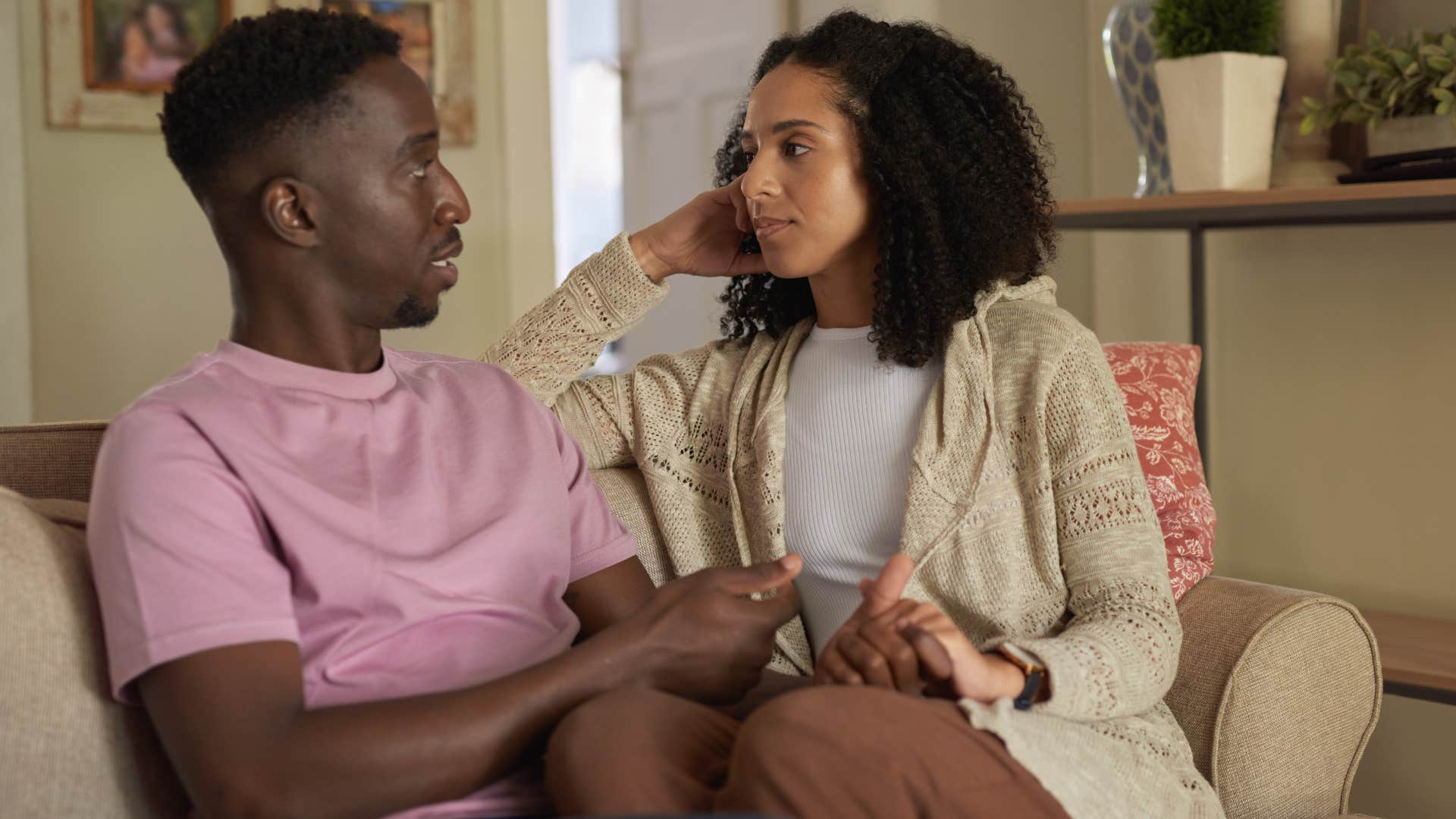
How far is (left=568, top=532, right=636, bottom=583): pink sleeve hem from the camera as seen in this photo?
1375mm

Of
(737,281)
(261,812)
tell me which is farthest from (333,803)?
(737,281)

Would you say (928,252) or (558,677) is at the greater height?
(928,252)

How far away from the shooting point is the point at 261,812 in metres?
0.99

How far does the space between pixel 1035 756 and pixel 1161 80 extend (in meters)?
1.41

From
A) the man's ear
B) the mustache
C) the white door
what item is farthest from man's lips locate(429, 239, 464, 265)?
the white door

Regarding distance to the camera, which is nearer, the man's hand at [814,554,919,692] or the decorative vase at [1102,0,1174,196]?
the man's hand at [814,554,919,692]

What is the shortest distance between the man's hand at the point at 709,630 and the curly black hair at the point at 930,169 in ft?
1.42

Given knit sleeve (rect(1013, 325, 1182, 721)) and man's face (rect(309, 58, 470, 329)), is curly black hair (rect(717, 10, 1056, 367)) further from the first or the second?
man's face (rect(309, 58, 470, 329))

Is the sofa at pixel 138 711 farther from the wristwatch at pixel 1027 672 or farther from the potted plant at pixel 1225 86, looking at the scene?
the potted plant at pixel 1225 86

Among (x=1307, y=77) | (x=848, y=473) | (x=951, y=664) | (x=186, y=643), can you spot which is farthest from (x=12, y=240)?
(x=951, y=664)

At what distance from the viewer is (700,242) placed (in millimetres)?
1753

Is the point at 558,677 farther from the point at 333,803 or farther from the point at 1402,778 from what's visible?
the point at 1402,778

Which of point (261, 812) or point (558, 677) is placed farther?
point (558, 677)

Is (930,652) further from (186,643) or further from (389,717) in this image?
(186,643)
